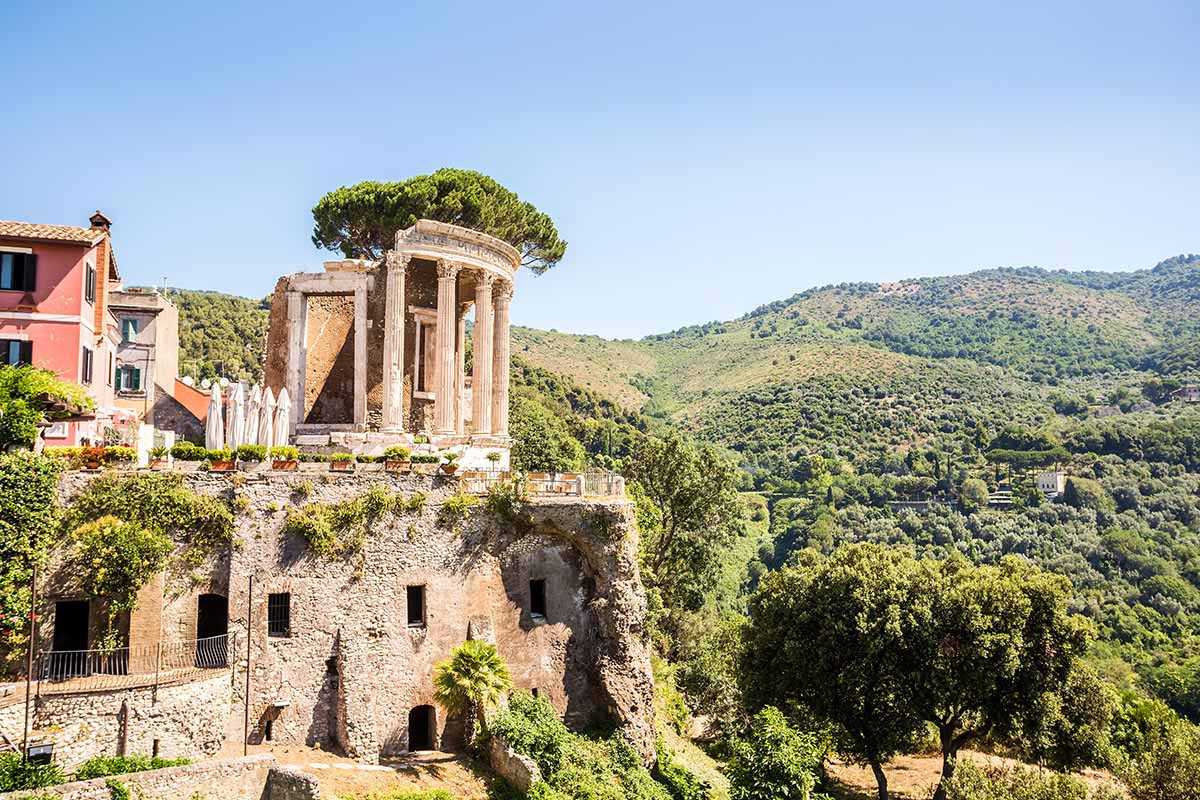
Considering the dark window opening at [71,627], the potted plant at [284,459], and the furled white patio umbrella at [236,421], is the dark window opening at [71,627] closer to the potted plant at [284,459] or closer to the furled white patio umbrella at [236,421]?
the furled white patio umbrella at [236,421]

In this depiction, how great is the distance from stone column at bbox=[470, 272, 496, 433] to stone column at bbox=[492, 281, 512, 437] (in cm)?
64

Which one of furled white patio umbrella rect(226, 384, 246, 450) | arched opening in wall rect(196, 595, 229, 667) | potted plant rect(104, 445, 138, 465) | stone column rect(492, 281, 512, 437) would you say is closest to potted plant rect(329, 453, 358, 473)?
furled white patio umbrella rect(226, 384, 246, 450)

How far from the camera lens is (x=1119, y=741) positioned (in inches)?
1750

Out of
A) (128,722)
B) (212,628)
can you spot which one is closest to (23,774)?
(128,722)

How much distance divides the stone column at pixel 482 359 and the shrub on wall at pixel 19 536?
17.9 metres

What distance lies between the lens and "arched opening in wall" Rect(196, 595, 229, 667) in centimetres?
2569

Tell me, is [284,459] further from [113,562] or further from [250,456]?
[113,562]

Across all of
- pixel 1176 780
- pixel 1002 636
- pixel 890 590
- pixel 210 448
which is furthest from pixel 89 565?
pixel 1176 780

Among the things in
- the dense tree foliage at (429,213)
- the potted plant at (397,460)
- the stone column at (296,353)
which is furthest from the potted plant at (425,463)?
the dense tree foliage at (429,213)

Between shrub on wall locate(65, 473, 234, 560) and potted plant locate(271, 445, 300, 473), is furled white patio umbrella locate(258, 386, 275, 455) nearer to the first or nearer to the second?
potted plant locate(271, 445, 300, 473)

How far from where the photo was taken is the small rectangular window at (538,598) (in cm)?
3134

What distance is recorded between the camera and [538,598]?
3155 centimetres

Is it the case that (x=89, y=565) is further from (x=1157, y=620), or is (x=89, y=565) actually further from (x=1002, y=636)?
(x=1157, y=620)

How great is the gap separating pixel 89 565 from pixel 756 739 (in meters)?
22.5
